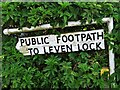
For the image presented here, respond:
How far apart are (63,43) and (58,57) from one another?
190 millimetres

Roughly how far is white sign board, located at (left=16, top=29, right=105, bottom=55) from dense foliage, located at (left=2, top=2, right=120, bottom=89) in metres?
0.07

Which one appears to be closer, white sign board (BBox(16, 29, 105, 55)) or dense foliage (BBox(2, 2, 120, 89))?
dense foliage (BBox(2, 2, 120, 89))

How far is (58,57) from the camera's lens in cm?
408

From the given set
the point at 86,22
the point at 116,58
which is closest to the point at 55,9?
the point at 86,22

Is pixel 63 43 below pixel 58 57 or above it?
above

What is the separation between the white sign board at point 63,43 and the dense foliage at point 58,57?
0.23 feet

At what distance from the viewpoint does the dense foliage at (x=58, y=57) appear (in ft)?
12.7

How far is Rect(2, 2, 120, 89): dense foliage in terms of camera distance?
3883 mm

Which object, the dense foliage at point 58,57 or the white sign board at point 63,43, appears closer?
the dense foliage at point 58,57

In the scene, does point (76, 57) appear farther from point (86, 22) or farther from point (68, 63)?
point (86, 22)

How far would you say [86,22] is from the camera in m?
3.96

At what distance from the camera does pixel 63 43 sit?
158 inches

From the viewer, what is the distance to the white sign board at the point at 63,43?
157 inches

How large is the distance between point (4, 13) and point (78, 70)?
1079 millimetres
